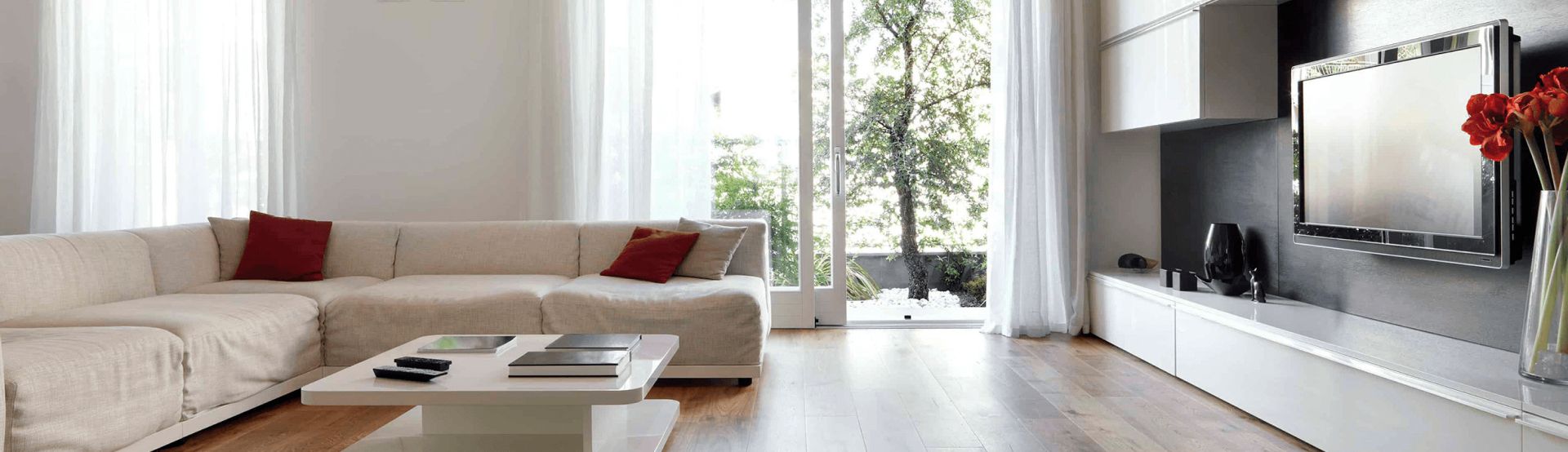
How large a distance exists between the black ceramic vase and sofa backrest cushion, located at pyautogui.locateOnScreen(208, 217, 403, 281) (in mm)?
3544

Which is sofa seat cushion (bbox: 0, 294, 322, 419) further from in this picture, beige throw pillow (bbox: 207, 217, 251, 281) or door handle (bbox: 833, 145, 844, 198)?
door handle (bbox: 833, 145, 844, 198)

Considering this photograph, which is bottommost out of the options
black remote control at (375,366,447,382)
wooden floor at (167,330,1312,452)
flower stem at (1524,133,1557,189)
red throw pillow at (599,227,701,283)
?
wooden floor at (167,330,1312,452)

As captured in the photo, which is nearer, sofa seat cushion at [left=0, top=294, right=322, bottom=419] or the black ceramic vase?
sofa seat cushion at [left=0, top=294, right=322, bottom=419]

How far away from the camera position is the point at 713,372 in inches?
142

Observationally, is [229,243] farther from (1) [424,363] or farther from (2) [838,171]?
(2) [838,171]

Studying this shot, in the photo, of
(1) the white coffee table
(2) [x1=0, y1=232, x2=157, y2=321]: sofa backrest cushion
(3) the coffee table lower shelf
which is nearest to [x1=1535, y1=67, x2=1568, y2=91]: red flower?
(1) the white coffee table

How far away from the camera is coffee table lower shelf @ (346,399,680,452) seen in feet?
8.32

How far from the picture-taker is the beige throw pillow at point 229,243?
162 inches

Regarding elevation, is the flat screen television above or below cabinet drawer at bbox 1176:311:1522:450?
above

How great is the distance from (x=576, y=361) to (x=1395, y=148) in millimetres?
2481

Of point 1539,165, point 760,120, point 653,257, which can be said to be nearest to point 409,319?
point 653,257

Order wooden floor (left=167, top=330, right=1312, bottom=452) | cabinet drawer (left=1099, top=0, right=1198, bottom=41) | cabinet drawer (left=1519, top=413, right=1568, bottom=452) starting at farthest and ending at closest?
cabinet drawer (left=1099, top=0, right=1198, bottom=41) → wooden floor (left=167, top=330, right=1312, bottom=452) → cabinet drawer (left=1519, top=413, right=1568, bottom=452)

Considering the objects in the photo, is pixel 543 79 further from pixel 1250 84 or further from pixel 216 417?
pixel 1250 84

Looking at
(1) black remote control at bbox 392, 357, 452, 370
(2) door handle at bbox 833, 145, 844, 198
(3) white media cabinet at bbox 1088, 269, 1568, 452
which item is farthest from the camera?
(2) door handle at bbox 833, 145, 844, 198
